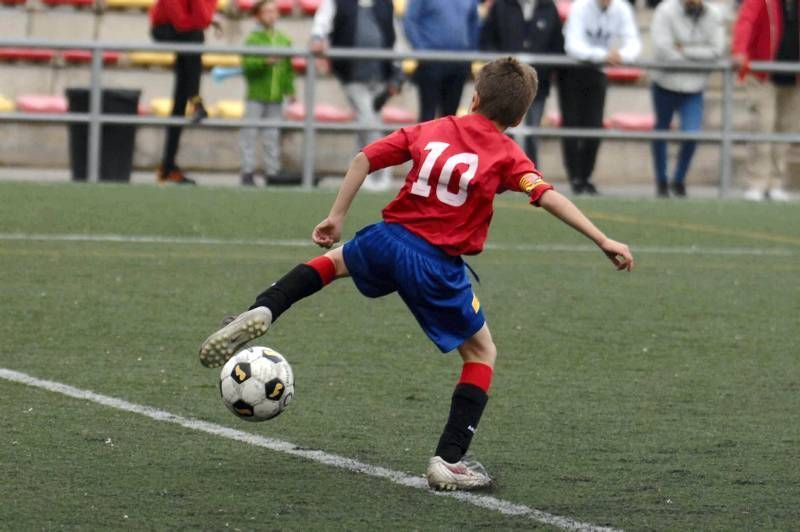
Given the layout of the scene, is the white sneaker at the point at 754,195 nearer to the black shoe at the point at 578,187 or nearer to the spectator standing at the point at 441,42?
the black shoe at the point at 578,187

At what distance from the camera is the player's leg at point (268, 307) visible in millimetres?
5941

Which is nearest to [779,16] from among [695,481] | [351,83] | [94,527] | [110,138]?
[351,83]

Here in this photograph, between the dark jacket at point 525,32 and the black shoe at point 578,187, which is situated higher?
the dark jacket at point 525,32

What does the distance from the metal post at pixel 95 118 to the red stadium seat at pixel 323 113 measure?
3709mm

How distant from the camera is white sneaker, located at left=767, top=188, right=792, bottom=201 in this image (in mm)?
18109

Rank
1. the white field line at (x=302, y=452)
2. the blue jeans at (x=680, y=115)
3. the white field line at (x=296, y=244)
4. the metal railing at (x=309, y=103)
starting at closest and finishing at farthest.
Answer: the white field line at (x=302, y=452) < the white field line at (x=296, y=244) < the metal railing at (x=309, y=103) < the blue jeans at (x=680, y=115)

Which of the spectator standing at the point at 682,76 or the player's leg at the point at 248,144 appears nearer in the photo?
the player's leg at the point at 248,144

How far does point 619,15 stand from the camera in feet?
57.2

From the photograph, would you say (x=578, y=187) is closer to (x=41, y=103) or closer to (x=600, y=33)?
(x=600, y=33)

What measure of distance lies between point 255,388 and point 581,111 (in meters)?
12.3

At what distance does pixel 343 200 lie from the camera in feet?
19.8

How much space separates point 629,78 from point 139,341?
16.3 m

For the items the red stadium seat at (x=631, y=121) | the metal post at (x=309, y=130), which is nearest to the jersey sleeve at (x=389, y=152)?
the metal post at (x=309, y=130)

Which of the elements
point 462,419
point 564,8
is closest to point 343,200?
point 462,419
